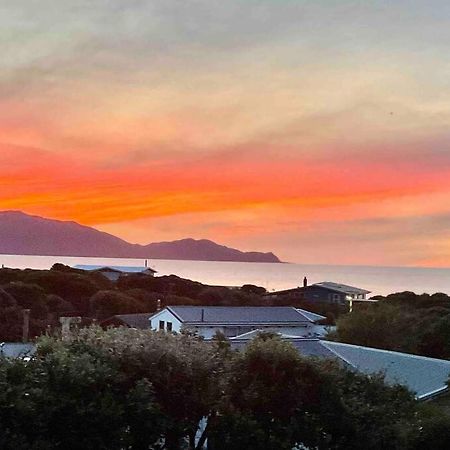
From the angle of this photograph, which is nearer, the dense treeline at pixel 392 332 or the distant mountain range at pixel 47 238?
the dense treeline at pixel 392 332

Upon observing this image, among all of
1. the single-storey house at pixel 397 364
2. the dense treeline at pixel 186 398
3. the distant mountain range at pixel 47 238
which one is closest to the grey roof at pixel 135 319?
the single-storey house at pixel 397 364

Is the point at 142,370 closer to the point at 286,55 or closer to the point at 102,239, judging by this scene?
the point at 286,55

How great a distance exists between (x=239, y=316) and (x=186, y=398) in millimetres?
22948

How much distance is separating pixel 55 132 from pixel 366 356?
13357 millimetres

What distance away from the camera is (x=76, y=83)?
75.4 ft

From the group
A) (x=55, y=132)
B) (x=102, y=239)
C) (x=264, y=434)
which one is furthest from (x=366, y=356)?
(x=102, y=239)

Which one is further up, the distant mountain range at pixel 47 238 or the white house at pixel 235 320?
the distant mountain range at pixel 47 238

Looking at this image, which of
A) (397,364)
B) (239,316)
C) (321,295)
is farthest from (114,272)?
(397,364)

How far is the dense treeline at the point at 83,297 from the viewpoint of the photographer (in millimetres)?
38500

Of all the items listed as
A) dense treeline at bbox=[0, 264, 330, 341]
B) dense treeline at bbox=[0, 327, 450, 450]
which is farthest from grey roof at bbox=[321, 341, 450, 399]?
dense treeline at bbox=[0, 264, 330, 341]

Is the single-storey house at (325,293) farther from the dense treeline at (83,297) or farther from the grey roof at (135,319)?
the grey roof at (135,319)

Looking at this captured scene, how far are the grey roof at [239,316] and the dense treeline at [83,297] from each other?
21.2 feet

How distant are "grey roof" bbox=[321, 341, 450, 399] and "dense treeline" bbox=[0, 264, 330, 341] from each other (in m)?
16.4

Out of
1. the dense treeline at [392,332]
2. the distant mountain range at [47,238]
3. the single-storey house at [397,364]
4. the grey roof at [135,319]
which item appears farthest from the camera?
the distant mountain range at [47,238]
